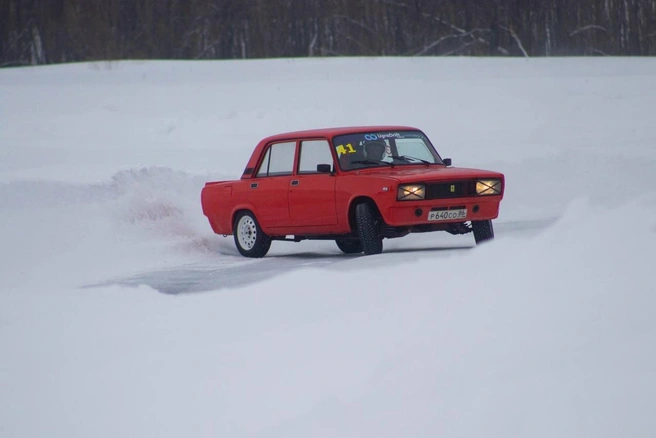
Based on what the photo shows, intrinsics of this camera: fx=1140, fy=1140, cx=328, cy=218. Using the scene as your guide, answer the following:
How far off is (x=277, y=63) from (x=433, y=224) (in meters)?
24.6

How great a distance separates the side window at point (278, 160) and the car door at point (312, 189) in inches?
7.7

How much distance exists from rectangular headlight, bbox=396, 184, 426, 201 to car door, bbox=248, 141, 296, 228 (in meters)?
1.98

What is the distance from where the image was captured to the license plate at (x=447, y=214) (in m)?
11.7

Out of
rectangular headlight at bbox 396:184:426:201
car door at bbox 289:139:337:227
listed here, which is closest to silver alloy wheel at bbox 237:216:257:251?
car door at bbox 289:139:337:227

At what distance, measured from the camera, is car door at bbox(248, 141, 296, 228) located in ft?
43.3

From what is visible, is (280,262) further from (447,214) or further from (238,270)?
(447,214)

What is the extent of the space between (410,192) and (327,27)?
2623 cm

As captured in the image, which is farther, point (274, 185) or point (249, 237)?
point (249, 237)

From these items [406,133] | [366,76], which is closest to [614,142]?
[366,76]

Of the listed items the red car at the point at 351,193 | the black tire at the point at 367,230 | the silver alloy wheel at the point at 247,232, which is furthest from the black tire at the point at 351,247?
the black tire at the point at 367,230

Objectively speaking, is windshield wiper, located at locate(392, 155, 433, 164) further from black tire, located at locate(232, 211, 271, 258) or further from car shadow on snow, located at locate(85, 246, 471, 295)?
black tire, located at locate(232, 211, 271, 258)

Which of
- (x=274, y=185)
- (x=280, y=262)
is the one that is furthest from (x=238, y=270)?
(x=274, y=185)

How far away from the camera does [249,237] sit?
13.9 m

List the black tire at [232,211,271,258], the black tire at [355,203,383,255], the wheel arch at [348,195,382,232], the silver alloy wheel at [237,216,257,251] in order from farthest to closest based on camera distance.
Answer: the silver alloy wheel at [237,216,257,251] → the black tire at [232,211,271,258] → the wheel arch at [348,195,382,232] → the black tire at [355,203,383,255]
